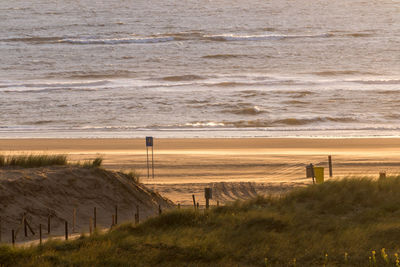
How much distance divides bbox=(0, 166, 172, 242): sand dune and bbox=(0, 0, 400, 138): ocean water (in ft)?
44.3

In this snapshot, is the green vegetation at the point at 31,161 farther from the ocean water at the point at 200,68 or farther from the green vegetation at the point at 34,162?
the ocean water at the point at 200,68

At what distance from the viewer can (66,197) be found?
12.2 metres

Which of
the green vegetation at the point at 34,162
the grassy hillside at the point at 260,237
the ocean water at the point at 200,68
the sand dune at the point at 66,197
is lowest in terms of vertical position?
the grassy hillside at the point at 260,237

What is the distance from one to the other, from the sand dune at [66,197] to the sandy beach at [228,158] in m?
1.93

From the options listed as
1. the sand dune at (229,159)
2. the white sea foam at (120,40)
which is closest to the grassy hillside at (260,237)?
the sand dune at (229,159)

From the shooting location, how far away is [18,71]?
49.5m

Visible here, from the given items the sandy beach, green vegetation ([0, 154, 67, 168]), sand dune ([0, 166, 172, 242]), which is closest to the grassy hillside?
sand dune ([0, 166, 172, 242])

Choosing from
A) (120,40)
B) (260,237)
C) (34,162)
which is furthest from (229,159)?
(120,40)

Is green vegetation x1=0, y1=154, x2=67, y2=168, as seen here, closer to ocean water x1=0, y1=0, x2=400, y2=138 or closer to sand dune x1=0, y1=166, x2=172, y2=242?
sand dune x1=0, y1=166, x2=172, y2=242

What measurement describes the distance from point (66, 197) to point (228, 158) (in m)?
9.56

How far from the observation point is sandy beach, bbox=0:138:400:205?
55.4 ft

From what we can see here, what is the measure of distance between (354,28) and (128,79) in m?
32.1

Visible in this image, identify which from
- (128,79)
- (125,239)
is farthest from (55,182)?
(128,79)

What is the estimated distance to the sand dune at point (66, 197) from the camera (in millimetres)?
11297
